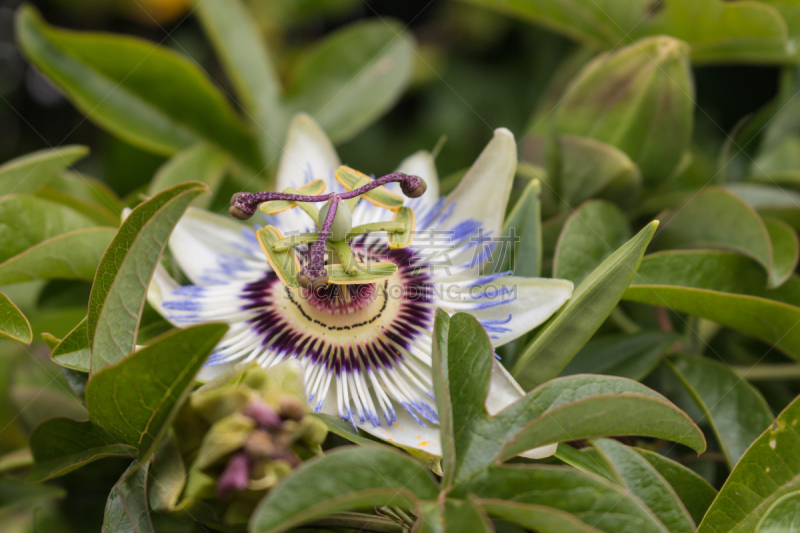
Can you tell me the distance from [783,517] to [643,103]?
88 cm

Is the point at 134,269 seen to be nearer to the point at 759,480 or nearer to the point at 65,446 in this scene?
the point at 65,446

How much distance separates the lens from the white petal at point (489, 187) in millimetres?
1223

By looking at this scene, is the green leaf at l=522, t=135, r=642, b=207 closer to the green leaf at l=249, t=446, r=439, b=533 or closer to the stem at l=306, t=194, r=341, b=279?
the stem at l=306, t=194, r=341, b=279

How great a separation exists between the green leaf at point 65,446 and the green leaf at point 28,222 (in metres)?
0.44

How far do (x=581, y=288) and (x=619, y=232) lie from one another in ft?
1.59

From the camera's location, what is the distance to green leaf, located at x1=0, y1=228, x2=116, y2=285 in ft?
3.83

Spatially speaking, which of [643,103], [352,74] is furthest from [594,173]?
[352,74]

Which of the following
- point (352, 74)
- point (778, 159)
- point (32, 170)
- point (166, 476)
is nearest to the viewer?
point (166, 476)

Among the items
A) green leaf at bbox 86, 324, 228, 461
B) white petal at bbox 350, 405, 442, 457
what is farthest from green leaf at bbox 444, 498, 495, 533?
green leaf at bbox 86, 324, 228, 461

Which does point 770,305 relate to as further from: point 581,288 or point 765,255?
point 581,288

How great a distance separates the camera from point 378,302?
4.31 ft

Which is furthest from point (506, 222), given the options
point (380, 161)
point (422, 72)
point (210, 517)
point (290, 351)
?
point (422, 72)

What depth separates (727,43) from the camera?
5.48 ft

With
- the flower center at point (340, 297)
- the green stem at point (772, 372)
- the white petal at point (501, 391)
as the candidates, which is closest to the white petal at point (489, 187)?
the flower center at point (340, 297)
